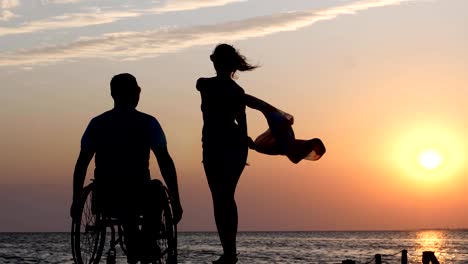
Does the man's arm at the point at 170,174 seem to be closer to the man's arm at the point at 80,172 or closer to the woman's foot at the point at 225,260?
the man's arm at the point at 80,172

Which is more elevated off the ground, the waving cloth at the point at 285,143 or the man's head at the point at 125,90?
the man's head at the point at 125,90

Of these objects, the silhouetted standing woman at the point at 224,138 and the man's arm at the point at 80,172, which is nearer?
the man's arm at the point at 80,172

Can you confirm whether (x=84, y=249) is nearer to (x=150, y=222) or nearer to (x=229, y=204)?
(x=150, y=222)

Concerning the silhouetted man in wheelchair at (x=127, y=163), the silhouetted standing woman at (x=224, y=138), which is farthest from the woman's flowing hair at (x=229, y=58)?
the silhouetted man in wheelchair at (x=127, y=163)

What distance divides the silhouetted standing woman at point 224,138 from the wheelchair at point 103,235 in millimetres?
828

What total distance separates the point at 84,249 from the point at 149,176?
0.80m

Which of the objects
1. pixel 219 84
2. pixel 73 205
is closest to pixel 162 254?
pixel 73 205

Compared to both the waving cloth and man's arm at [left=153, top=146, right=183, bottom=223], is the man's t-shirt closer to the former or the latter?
man's arm at [left=153, top=146, right=183, bottom=223]

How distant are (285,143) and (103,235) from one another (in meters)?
2.34

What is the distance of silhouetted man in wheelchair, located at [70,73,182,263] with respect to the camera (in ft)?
27.3

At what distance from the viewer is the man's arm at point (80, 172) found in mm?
8273

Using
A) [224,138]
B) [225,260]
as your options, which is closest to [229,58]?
[224,138]

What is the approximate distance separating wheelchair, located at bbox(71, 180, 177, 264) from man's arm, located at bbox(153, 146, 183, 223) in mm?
70

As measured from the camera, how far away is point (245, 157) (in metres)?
9.37
